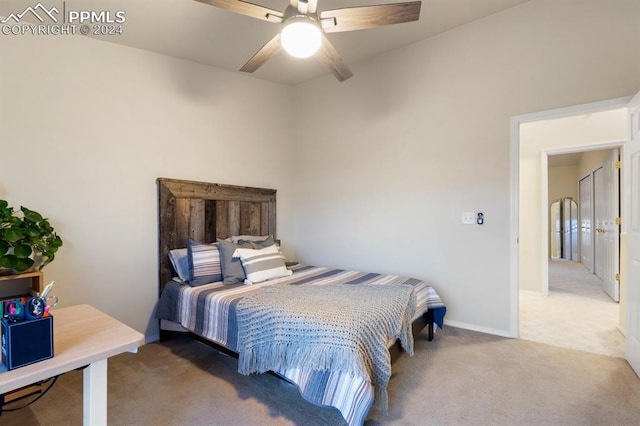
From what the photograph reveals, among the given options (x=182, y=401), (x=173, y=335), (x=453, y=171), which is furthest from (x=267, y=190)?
(x=182, y=401)

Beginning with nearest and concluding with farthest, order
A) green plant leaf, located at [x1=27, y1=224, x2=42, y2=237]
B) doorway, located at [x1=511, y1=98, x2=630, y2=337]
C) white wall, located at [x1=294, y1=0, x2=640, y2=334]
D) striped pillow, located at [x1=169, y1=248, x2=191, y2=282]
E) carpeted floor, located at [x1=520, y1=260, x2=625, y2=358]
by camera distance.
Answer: green plant leaf, located at [x1=27, y1=224, x2=42, y2=237] < white wall, located at [x1=294, y1=0, x2=640, y2=334] < carpeted floor, located at [x1=520, y1=260, x2=625, y2=358] < striped pillow, located at [x1=169, y1=248, x2=191, y2=282] < doorway, located at [x1=511, y1=98, x2=630, y2=337]

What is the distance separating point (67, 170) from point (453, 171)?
140 inches

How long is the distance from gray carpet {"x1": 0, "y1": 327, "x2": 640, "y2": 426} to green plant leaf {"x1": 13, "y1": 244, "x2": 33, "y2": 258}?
3.09 feet

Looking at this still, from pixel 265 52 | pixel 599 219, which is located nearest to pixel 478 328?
pixel 265 52

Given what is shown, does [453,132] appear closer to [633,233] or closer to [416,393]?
[633,233]

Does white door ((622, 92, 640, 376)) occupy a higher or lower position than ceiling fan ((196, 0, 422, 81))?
lower

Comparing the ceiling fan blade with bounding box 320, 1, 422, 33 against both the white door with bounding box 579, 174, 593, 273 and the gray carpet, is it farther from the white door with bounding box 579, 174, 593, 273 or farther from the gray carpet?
the white door with bounding box 579, 174, 593, 273

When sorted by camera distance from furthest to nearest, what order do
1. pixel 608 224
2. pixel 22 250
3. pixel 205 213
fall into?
pixel 608 224, pixel 205 213, pixel 22 250

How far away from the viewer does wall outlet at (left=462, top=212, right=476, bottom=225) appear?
306 cm

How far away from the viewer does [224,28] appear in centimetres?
284

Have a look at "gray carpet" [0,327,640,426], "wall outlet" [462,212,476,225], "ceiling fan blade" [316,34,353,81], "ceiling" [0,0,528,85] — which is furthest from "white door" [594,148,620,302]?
"ceiling fan blade" [316,34,353,81]

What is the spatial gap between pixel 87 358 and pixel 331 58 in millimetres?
2209

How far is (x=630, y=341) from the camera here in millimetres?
2354

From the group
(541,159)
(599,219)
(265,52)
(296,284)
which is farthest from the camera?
(599,219)
